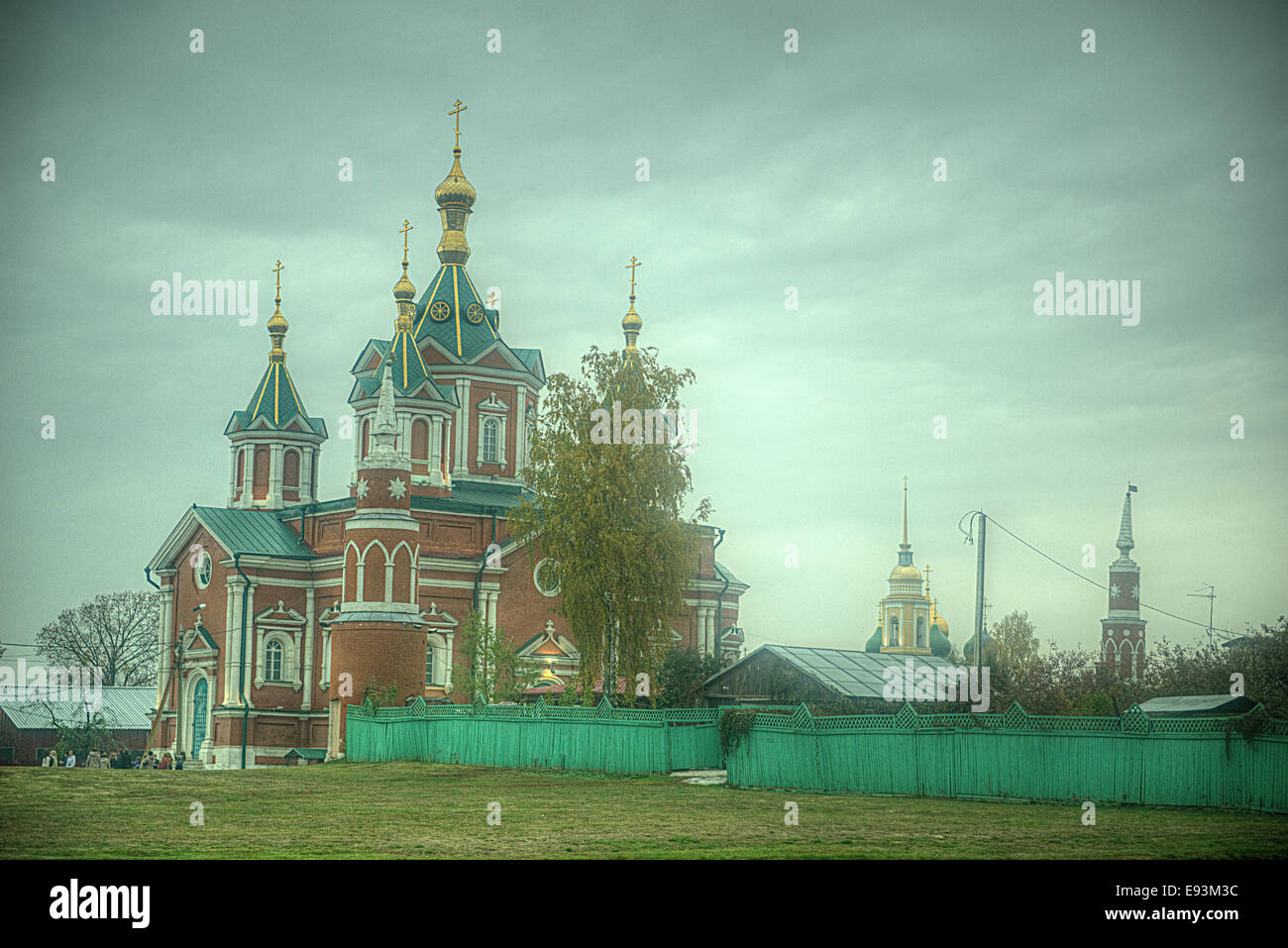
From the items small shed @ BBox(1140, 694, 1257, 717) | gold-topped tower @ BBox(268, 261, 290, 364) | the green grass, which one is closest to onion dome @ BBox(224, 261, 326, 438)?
gold-topped tower @ BBox(268, 261, 290, 364)

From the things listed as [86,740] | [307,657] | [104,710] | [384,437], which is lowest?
[86,740]

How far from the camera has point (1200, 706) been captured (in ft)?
77.6

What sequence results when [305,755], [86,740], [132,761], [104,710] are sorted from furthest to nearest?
1. [104,710]
2. [86,740]
3. [132,761]
4. [305,755]

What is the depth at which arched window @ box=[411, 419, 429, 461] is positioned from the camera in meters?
51.4

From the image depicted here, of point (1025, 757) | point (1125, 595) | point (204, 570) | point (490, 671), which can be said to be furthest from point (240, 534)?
point (1125, 595)

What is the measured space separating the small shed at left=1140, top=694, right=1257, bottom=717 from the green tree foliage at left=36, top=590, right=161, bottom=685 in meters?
57.3

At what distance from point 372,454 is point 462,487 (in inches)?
411

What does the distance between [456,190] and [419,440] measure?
993cm

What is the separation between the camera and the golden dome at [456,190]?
5519 cm

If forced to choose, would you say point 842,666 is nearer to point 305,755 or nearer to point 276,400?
point 305,755

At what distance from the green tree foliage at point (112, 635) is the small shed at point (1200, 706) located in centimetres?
5733

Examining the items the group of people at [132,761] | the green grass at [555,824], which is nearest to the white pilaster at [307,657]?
the group of people at [132,761]

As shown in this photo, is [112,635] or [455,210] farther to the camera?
[112,635]

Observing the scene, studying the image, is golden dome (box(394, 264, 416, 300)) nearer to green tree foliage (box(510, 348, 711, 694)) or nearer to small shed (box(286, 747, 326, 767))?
small shed (box(286, 747, 326, 767))
